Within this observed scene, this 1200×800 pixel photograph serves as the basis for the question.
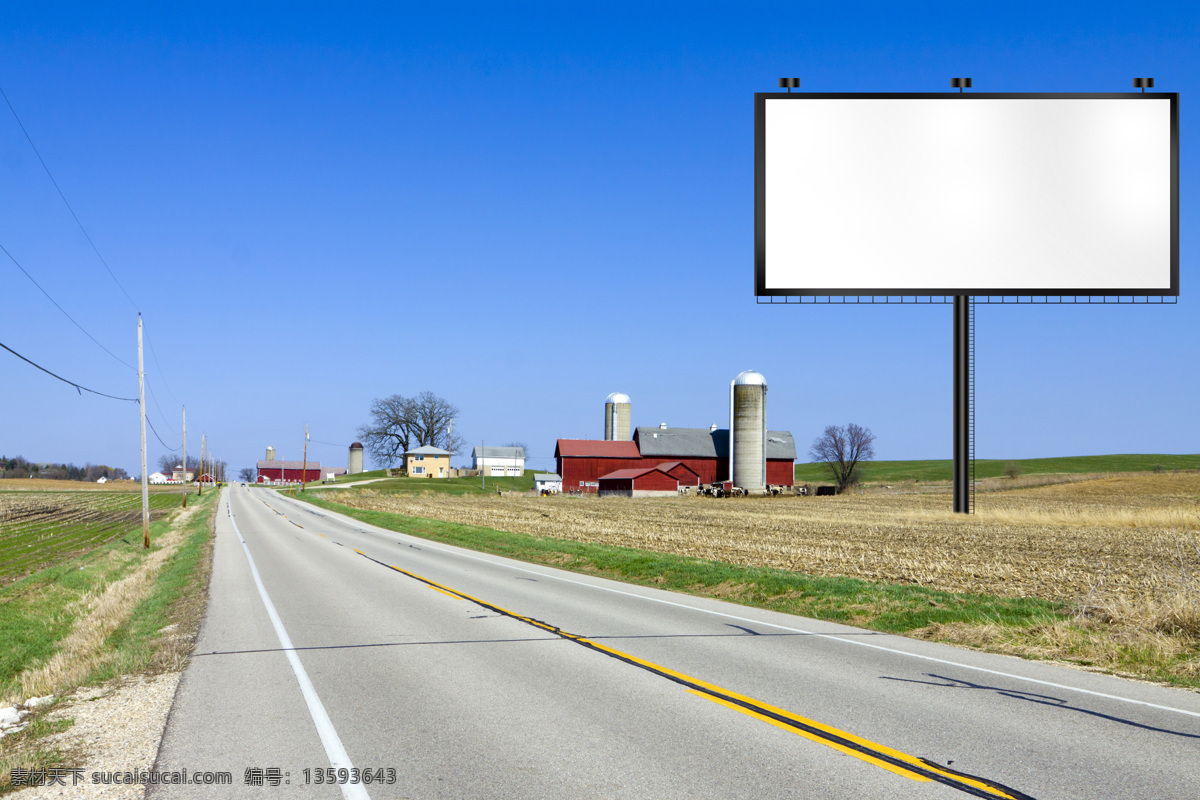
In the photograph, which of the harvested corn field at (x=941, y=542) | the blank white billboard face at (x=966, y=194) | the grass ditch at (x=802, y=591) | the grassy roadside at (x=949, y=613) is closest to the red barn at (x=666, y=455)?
the harvested corn field at (x=941, y=542)

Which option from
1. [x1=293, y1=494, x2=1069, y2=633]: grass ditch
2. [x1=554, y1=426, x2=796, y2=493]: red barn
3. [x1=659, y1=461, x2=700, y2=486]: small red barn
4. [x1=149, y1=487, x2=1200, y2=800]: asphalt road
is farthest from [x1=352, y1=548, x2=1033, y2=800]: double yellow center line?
[x1=554, y1=426, x2=796, y2=493]: red barn

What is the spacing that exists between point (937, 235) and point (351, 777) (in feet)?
91.2

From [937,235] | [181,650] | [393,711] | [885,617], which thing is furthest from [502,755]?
[937,235]

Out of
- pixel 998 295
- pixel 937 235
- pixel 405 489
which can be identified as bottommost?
pixel 405 489

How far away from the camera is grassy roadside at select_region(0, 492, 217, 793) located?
8.23 m

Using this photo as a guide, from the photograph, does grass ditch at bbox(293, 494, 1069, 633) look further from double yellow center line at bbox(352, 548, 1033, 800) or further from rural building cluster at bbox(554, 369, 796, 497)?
rural building cluster at bbox(554, 369, 796, 497)

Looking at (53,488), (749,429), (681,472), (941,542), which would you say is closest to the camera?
(941,542)

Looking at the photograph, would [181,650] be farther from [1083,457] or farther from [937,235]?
[1083,457]

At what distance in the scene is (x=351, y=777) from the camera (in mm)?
5969

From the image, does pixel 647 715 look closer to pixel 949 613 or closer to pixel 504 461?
pixel 949 613

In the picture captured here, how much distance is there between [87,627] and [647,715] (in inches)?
480

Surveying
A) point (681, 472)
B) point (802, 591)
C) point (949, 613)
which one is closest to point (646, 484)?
point (681, 472)

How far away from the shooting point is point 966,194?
28.3 metres

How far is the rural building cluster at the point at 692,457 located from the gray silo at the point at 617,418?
12.0ft
